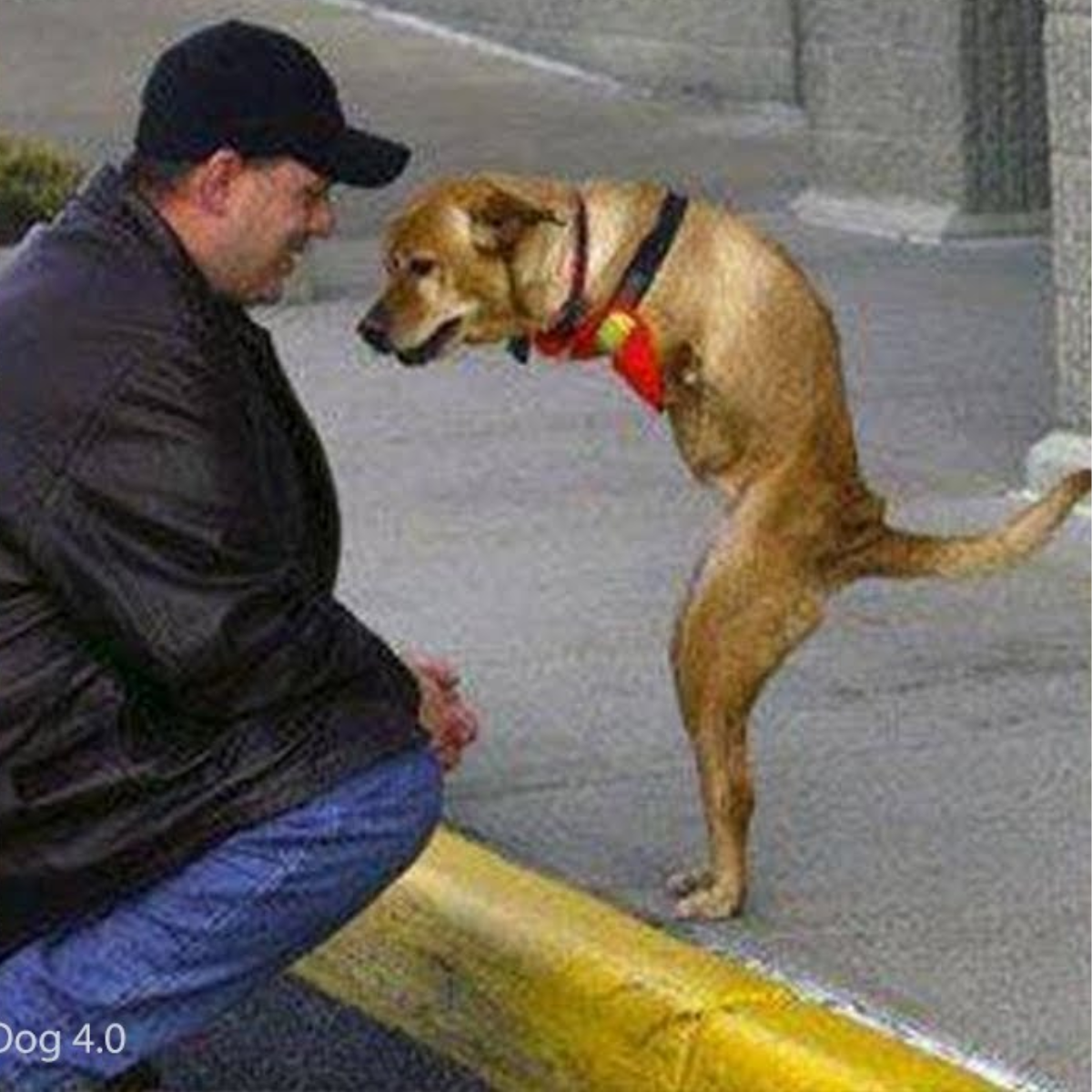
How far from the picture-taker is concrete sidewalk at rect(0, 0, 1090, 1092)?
675cm

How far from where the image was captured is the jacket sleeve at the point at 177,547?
512 centimetres

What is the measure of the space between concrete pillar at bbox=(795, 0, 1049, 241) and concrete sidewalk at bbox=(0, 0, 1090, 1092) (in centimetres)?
22

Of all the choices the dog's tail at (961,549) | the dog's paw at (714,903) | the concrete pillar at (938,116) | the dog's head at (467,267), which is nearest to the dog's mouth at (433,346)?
the dog's head at (467,267)

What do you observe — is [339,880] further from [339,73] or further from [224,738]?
[339,73]

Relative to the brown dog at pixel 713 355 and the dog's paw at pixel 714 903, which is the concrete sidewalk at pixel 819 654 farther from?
the brown dog at pixel 713 355

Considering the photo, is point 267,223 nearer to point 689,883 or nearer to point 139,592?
point 139,592

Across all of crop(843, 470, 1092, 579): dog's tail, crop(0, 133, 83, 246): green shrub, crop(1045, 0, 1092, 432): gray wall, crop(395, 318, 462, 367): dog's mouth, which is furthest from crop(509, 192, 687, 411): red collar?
crop(0, 133, 83, 246): green shrub

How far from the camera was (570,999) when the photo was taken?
21.0 ft

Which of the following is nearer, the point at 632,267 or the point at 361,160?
the point at 361,160

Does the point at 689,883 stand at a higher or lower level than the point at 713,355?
lower

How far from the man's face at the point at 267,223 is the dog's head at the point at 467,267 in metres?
1.13

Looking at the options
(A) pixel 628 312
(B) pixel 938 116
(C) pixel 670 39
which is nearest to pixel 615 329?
(A) pixel 628 312

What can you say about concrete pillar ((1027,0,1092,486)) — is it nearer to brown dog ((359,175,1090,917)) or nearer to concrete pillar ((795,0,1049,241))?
brown dog ((359,175,1090,917))

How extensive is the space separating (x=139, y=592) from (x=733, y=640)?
1683mm
